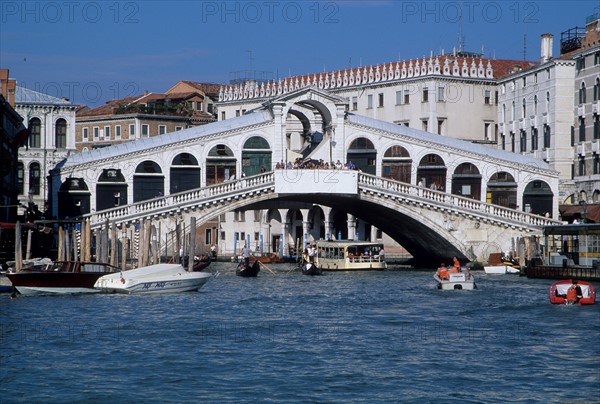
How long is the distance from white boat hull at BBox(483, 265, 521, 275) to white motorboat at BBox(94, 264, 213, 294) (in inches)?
577

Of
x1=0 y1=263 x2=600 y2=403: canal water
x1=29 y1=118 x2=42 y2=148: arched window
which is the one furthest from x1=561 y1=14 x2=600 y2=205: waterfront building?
x1=29 y1=118 x2=42 y2=148: arched window

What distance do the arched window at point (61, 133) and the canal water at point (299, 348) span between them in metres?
27.7

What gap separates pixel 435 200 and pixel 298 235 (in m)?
25.0

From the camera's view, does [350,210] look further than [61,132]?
No

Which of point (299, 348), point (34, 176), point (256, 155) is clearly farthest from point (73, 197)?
point (299, 348)

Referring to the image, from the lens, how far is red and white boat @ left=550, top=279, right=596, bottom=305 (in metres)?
31.8

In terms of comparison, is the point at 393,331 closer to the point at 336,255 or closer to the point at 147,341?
the point at 147,341

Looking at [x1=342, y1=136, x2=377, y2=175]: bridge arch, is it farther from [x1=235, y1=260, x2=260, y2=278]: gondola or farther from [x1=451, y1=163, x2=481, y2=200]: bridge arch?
[x1=235, y1=260, x2=260, y2=278]: gondola

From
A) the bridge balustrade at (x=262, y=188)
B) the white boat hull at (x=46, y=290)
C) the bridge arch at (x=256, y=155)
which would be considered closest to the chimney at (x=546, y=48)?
the bridge balustrade at (x=262, y=188)

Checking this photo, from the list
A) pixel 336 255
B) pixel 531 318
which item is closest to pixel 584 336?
pixel 531 318

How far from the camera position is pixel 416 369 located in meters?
22.4

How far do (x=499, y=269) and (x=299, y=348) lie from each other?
954 inches

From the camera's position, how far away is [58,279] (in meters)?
34.7

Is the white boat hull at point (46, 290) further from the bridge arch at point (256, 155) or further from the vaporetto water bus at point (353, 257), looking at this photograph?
the vaporetto water bus at point (353, 257)
